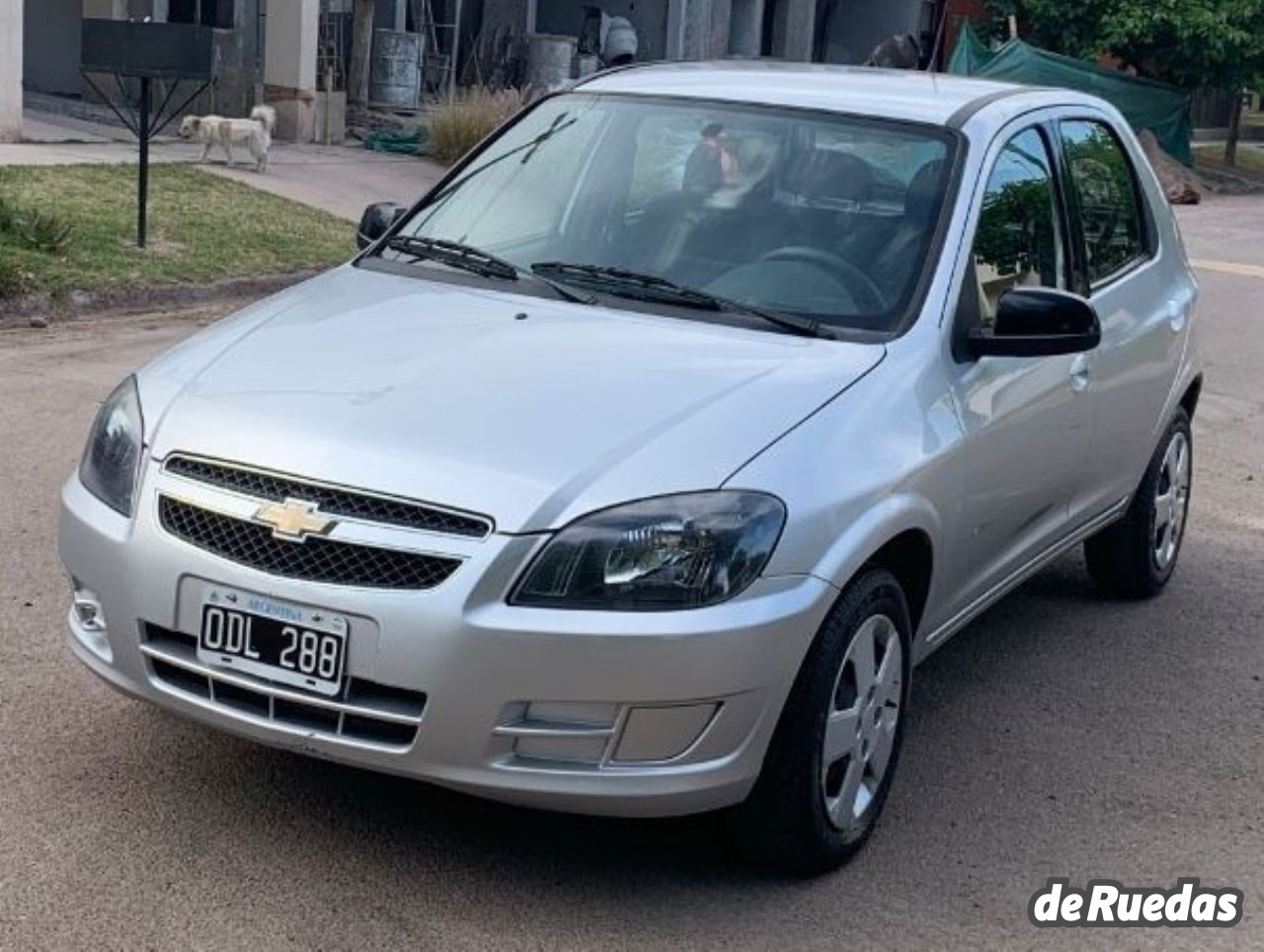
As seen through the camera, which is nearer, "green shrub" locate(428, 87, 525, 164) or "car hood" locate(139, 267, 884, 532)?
"car hood" locate(139, 267, 884, 532)

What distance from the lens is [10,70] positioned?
16422 millimetres

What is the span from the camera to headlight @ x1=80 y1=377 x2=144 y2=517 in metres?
4.20

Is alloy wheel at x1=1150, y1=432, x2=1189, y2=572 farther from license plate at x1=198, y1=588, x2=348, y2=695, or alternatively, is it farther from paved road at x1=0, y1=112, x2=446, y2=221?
paved road at x1=0, y1=112, x2=446, y2=221

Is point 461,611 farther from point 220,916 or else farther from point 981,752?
point 981,752

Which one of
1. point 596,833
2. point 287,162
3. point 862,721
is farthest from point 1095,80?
point 596,833

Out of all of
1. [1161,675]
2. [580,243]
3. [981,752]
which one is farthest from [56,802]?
[1161,675]

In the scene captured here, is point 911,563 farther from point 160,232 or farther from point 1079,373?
point 160,232

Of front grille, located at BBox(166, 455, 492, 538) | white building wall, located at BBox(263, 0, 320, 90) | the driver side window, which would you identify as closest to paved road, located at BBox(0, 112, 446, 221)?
white building wall, located at BBox(263, 0, 320, 90)

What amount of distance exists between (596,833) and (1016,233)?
220 cm

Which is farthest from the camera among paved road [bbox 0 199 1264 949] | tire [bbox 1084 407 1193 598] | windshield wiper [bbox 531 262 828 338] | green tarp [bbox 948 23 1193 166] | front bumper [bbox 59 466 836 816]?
green tarp [bbox 948 23 1193 166]

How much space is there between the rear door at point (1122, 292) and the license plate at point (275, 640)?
276cm

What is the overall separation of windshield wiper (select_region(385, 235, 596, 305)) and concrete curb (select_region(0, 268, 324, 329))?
5554mm

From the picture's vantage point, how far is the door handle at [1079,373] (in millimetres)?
5496

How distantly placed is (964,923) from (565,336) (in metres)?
1.66
